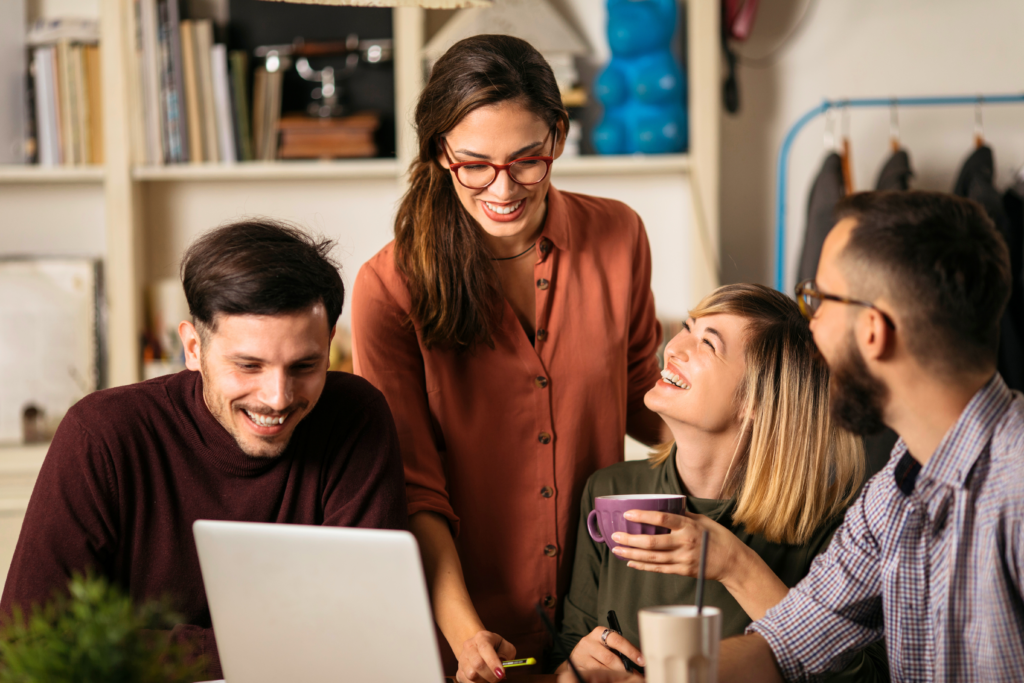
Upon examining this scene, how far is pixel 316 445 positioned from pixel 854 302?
800mm

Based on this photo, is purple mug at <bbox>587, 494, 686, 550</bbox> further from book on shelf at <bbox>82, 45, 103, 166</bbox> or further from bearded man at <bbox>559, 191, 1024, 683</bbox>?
book on shelf at <bbox>82, 45, 103, 166</bbox>

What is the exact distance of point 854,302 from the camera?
3.44ft

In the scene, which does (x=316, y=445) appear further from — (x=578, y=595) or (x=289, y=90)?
(x=289, y=90)

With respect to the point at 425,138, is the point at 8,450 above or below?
below

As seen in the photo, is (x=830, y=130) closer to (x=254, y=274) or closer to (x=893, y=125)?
(x=893, y=125)

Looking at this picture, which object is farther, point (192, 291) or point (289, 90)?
point (289, 90)

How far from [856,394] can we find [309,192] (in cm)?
221

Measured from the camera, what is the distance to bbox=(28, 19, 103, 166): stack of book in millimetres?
2709

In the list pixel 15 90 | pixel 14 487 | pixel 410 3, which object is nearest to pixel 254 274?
pixel 410 3

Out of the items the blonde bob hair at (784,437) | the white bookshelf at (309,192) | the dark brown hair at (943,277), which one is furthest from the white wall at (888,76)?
the dark brown hair at (943,277)

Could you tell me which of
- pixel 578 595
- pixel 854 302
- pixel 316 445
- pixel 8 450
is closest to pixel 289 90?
pixel 8 450

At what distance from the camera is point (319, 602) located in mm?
894

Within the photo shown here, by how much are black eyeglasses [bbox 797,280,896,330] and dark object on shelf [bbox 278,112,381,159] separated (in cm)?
188

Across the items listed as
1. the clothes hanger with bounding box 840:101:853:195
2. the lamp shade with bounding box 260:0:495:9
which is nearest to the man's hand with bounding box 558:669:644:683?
the lamp shade with bounding box 260:0:495:9
